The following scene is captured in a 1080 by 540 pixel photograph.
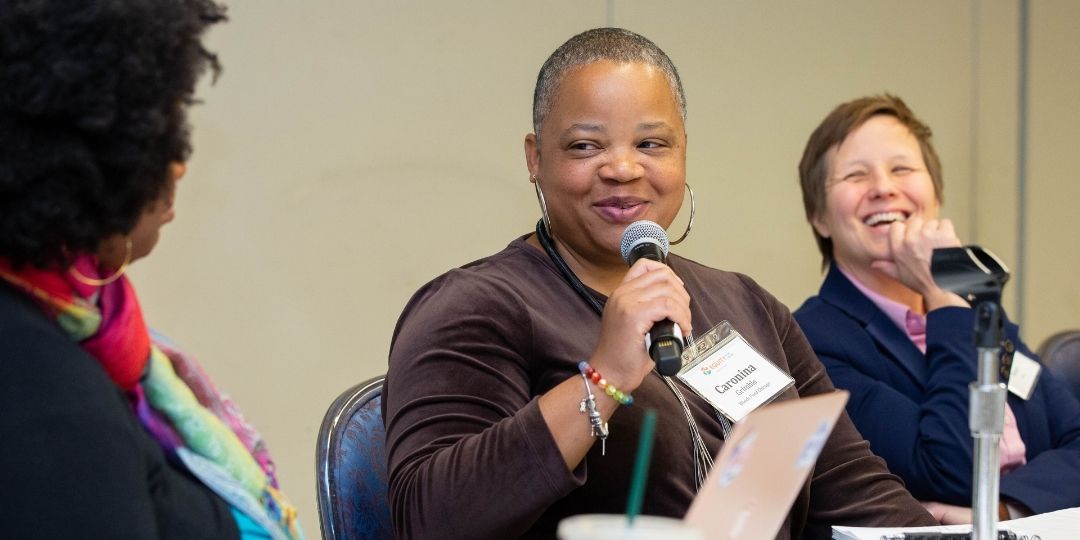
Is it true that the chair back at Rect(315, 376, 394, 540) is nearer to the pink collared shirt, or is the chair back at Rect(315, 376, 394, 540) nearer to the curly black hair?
the curly black hair

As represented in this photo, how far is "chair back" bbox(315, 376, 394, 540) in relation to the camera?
184cm

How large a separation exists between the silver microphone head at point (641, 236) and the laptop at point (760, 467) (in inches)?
30.2

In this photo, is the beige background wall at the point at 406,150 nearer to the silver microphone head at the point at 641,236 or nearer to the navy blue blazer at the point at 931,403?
the navy blue blazer at the point at 931,403

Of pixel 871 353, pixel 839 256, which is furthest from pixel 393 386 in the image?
pixel 839 256

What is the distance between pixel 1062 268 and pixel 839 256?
2.08 metres

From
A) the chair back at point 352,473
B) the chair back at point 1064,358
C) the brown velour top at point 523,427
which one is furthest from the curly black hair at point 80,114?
the chair back at point 1064,358

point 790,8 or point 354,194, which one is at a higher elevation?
point 790,8

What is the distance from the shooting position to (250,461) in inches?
55.1

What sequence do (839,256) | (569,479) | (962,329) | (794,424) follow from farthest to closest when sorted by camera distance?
(839,256) < (962,329) < (569,479) < (794,424)

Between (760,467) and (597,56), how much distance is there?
3.62 feet

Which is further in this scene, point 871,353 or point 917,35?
point 917,35

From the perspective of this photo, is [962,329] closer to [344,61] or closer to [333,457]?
[333,457]

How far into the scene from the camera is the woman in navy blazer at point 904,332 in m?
2.41

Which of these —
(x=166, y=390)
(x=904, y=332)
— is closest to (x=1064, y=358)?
(x=904, y=332)
